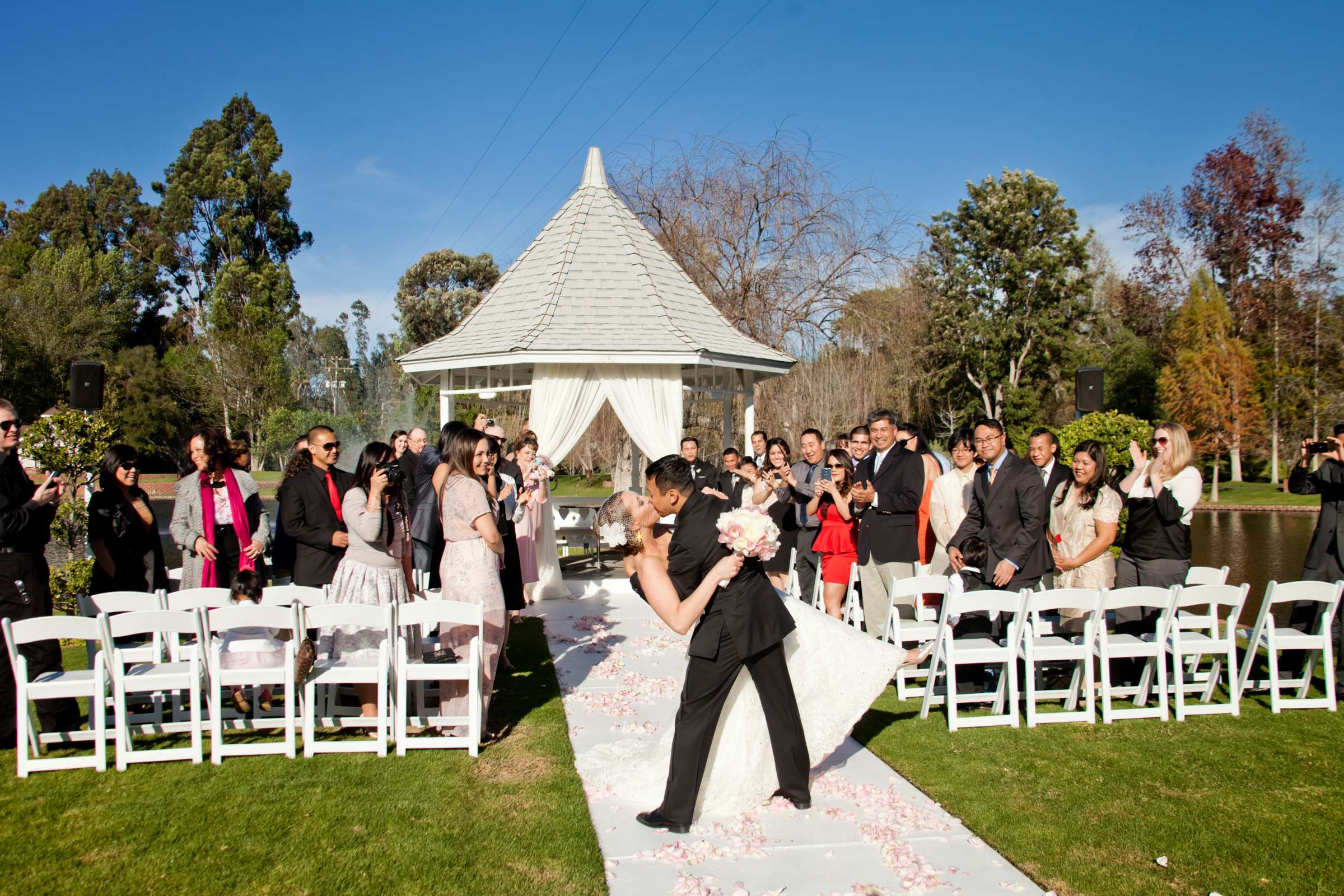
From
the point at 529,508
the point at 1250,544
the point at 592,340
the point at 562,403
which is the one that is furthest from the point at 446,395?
the point at 1250,544

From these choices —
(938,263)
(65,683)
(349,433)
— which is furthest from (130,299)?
(65,683)

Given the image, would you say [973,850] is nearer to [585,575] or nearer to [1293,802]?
[1293,802]

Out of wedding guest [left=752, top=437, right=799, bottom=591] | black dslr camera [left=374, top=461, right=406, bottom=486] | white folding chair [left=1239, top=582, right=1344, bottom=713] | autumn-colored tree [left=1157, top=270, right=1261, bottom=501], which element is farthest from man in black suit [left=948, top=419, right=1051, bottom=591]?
autumn-colored tree [left=1157, top=270, right=1261, bottom=501]

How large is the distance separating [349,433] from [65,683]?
132ft

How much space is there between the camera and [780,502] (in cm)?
916

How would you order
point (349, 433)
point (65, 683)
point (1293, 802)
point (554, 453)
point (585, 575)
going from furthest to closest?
1. point (349, 433)
2. point (585, 575)
3. point (554, 453)
4. point (65, 683)
5. point (1293, 802)

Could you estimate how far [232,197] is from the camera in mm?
48531

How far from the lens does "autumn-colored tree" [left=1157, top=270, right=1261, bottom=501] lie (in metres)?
32.0

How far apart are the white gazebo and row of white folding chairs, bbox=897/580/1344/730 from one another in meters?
6.42

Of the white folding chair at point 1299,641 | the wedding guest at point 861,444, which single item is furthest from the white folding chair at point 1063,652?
the wedding guest at point 861,444

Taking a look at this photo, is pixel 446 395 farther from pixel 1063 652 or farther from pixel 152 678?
pixel 1063 652

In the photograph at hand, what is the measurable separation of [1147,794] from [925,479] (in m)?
3.67

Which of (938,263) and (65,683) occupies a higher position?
(938,263)

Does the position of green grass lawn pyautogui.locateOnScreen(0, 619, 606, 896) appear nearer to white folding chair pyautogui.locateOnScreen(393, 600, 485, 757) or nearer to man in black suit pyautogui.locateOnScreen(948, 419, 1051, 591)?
white folding chair pyautogui.locateOnScreen(393, 600, 485, 757)
